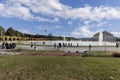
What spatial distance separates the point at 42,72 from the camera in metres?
15.2

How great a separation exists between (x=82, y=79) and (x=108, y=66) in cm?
284

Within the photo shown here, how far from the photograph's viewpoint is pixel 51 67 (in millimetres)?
15938

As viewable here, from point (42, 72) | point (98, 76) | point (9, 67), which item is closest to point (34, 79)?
point (42, 72)

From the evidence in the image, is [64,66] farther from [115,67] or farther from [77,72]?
[115,67]

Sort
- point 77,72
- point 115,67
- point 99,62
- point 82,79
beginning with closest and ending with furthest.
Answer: point 82,79
point 77,72
point 115,67
point 99,62

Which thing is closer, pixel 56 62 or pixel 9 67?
pixel 9 67

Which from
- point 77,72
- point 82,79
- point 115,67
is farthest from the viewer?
point 115,67

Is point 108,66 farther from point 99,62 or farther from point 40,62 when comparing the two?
point 40,62

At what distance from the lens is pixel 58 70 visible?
15.5 metres

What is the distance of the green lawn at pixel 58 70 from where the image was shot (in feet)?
47.9

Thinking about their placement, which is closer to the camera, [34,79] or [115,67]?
[34,79]

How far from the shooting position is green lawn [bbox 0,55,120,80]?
14594 mm

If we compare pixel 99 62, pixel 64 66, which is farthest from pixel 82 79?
pixel 99 62

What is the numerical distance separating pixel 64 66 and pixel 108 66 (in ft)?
9.39
